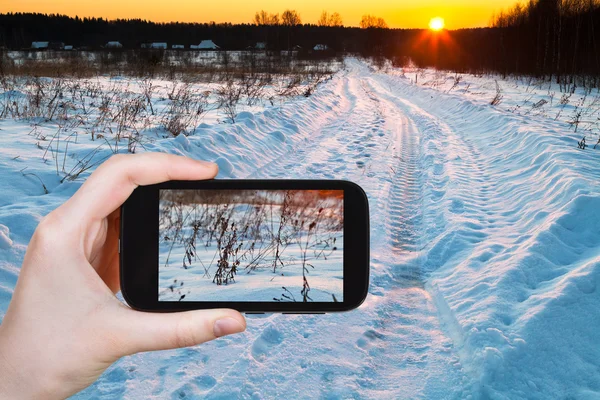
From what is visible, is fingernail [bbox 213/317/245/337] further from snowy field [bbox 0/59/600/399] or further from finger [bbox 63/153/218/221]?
snowy field [bbox 0/59/600/399]

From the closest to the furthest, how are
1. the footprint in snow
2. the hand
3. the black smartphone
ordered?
the hand, the black smartphone, the footprint in snow

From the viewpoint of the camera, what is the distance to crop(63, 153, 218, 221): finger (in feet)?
4.31

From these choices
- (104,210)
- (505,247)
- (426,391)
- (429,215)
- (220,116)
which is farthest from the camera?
(220,116)

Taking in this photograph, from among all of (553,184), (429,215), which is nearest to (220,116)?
(429,215)

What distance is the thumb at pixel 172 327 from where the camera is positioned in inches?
53.1

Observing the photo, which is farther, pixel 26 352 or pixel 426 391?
pixel 426 391

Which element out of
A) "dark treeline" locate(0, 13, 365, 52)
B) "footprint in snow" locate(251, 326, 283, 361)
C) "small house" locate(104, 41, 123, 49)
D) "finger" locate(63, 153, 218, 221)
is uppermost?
"dark treeline" locate(0, 13, 365, 52)

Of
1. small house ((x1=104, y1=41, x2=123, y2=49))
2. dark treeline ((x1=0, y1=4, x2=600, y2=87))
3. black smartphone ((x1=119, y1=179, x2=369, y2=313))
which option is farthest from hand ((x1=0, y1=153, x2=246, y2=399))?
small house ((x1=104, y1=41, x2=123, y2=49))

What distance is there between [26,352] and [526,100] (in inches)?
Result: 591

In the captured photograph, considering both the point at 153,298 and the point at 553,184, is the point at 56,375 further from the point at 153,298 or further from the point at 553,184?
the point at 553,184

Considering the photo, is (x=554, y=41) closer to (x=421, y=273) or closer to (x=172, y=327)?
(x=421, y=273)

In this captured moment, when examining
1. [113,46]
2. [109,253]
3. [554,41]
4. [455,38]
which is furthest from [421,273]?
[113,46]

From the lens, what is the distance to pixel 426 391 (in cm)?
232

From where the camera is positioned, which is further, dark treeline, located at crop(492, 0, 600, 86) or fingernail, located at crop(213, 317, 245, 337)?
dark treeline, located at crop(492, 0, 600, 86)
